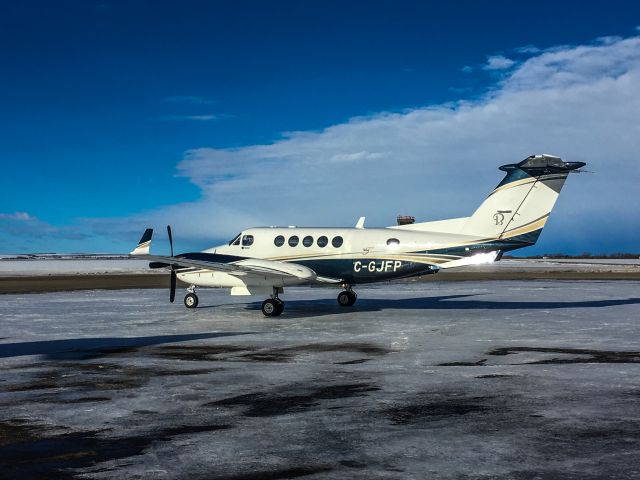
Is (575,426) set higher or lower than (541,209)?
lower

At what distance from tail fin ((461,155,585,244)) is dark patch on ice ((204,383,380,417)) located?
13.7m

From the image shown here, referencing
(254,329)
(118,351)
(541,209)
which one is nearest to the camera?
(118,351)

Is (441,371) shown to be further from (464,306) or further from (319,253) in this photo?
(464,306)

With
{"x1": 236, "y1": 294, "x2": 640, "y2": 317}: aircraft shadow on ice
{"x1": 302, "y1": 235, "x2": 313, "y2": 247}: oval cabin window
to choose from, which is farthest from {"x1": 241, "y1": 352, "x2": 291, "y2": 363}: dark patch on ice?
{"x1": 302, "y1": 235, "x2": 313, "y2": 247}: oval cabin window

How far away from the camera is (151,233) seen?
78.3 feet

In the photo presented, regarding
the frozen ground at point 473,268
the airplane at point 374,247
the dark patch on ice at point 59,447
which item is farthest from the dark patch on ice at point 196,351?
the frozen ground at point 473,268

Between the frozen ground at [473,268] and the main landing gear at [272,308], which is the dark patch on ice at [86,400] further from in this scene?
the frozen ground at [473,268]

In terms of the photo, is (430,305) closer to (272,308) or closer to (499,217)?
(499,217)

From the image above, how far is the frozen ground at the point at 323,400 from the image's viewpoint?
6.37 m

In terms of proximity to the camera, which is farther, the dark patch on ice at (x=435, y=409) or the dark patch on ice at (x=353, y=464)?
the dark patch on ice at (x=435, y=409)

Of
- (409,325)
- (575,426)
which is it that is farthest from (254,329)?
(575,426)

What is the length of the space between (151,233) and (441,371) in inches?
601

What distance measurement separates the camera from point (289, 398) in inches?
373

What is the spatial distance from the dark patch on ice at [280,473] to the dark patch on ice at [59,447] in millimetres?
1416
